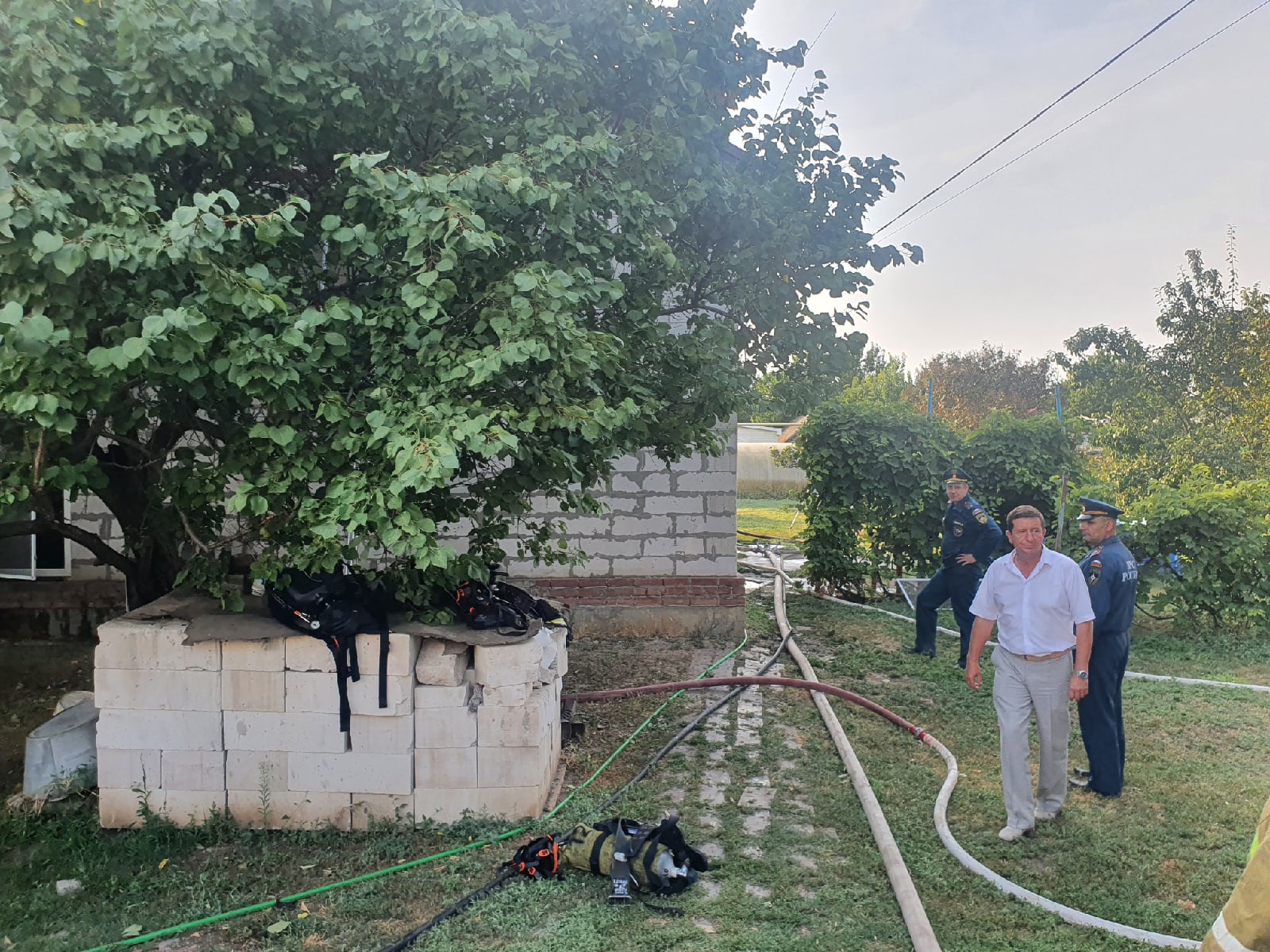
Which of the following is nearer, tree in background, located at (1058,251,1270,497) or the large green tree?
the large green tree

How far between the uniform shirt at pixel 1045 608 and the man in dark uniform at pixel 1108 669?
0.51 metres

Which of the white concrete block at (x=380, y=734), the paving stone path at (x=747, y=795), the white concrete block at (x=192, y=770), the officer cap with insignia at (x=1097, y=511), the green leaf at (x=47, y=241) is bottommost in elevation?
the paving stone path at (x=747, y=795)

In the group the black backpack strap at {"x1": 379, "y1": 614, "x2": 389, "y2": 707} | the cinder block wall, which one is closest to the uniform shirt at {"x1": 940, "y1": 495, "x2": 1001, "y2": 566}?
the cinder block wall

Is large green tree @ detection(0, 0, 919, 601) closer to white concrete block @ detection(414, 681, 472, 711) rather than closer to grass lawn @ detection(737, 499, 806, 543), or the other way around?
white concrete block @ detection(414, 681, 472, 711)

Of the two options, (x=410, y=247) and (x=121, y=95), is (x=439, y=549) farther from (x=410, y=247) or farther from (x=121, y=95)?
(x=121, y=95)

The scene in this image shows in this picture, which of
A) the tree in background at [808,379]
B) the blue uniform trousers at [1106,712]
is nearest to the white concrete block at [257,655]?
the tree in background at [808,379]

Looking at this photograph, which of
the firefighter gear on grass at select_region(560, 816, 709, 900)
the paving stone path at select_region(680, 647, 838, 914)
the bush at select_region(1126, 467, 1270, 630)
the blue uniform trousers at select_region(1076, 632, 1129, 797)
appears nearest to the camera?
the firefighter gear on grass at select_region(560, 816, 709, 900)

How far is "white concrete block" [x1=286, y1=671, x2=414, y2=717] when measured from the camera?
4.66m

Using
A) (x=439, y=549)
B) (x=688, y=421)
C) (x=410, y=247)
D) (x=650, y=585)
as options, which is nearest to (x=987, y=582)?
(x=688, y=421)

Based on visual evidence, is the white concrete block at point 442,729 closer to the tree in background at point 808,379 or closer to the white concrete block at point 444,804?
the white concrete block at point 444,804

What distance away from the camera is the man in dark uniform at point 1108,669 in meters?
5.09

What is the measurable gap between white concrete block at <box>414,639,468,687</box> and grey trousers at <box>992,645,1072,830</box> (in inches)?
108

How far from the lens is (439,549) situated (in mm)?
3885

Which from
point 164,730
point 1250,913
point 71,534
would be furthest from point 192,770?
point 1250,913
